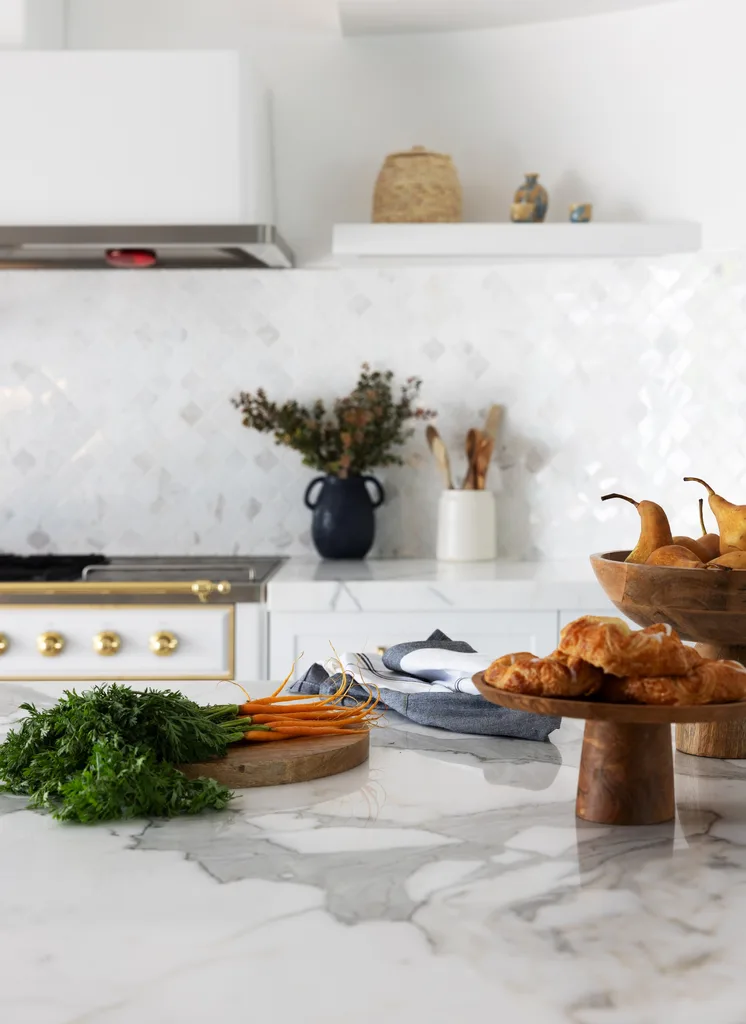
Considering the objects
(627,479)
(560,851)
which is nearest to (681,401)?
(627,479)

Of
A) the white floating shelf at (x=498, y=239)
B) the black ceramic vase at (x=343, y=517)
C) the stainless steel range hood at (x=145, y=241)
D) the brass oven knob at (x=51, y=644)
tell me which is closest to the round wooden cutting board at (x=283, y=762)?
the brass oven knob at (x=51, y=644)

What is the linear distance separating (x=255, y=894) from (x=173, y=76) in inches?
94.5

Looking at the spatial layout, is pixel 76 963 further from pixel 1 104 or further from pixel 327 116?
pixel 327 116

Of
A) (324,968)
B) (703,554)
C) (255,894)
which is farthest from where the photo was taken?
(703,554)

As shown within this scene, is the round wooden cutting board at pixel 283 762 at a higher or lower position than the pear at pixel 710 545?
lower

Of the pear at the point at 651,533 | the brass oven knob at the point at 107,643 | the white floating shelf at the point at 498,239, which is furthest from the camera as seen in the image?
the white floating shelf at the point at 498,239

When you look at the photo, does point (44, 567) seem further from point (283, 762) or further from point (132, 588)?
point (283, 762)

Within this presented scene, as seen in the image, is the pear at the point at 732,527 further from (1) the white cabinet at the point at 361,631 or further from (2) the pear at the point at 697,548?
(1) the white cabinet at the point at 361,631

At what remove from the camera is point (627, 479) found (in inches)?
128

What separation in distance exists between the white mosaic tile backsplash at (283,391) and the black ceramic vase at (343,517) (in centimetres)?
17

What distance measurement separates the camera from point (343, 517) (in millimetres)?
3137

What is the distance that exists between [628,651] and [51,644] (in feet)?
6.57

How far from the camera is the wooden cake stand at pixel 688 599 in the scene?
1.08m

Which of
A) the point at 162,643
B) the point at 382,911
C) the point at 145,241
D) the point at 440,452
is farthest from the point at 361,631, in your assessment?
the point at 382,911
